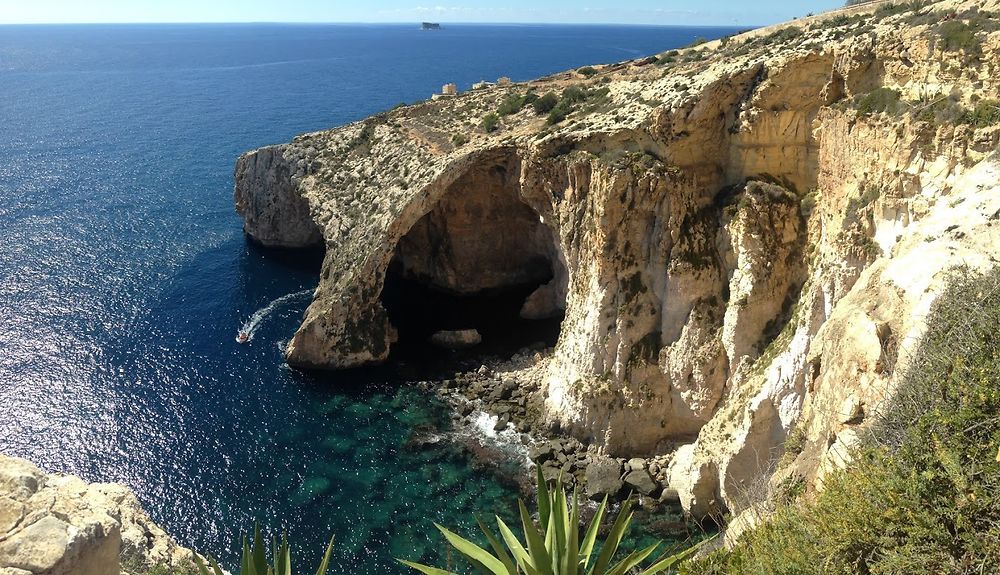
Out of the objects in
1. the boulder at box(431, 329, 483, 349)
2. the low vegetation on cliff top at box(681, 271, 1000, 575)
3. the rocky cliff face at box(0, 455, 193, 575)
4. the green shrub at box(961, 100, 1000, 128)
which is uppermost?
the green shrub at box(961, 100, 1000, 128)

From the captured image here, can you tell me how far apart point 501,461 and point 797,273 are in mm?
16787

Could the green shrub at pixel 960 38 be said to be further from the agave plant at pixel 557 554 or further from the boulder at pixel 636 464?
the boulder at pixel 636 464

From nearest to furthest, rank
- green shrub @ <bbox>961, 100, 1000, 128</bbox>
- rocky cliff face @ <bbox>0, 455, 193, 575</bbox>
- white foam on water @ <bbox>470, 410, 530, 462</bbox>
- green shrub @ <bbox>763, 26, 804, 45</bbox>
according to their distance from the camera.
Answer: rocky cliff face @ <bbox>0, 455, 193, 575</bbox>, green shrub @ <bbox>961, 100, 1000, 128</bbox>, white foam on water @ <bbox>470, 410, 530, 462</bbox>, green shrub @ <bbox>763, 26, 804, 45</bbox>

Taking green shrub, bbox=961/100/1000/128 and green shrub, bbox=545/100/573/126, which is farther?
green shrub, bbox=545/100/573/126

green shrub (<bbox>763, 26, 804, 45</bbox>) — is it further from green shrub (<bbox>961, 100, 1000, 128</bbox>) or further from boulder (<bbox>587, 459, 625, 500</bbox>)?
boulder (<bbox>587, 459, 625, 500</bbox>)

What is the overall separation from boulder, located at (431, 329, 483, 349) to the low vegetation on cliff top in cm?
3203

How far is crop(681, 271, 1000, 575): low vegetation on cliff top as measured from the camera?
970cm

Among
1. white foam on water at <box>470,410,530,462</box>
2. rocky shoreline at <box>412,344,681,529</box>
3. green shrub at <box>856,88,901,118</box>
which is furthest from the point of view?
white foam on water at <box>470,410,530,462</box>

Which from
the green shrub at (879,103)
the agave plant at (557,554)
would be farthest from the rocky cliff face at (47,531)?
the green shrub at (879,103)

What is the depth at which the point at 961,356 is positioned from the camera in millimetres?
11914

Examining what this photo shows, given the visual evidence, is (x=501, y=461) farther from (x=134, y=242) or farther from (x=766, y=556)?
(x=134, y=242)

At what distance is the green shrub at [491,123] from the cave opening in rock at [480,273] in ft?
11.3

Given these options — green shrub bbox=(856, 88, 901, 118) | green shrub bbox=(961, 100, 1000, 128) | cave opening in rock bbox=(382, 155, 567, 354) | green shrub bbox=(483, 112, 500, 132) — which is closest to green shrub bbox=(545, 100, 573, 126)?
cave opening in rock bbox=(382, 155, 567, 354)

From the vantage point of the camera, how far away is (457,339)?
44.4 meters
